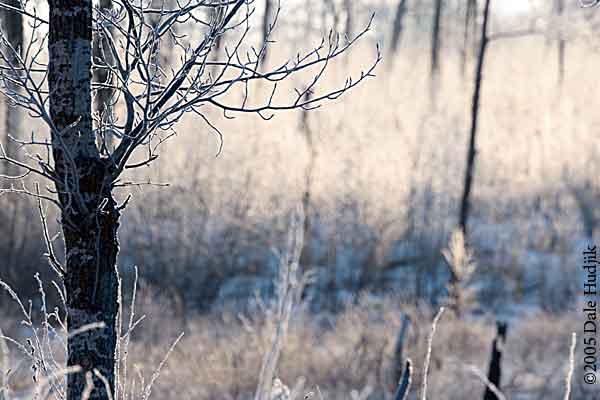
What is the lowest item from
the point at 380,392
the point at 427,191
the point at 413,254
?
the point at 380,392

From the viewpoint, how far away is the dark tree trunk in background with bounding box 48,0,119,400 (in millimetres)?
2283

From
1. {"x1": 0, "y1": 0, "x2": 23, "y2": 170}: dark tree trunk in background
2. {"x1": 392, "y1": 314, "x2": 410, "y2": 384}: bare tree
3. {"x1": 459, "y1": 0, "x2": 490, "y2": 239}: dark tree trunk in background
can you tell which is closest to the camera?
{"x1": 392, "y1": 314, "x2": 410, "y2": 384}: bare tree

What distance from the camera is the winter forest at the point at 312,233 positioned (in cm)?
234

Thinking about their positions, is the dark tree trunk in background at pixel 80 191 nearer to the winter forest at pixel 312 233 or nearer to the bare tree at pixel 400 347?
the winter forest at pixel 312 233

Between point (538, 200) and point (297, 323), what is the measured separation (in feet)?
15.1

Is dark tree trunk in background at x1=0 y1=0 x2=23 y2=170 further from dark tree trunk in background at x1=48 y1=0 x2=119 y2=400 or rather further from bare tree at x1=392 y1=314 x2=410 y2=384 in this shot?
dark tree trunk in background at x1=48 y1=0 x2=119 y2=400

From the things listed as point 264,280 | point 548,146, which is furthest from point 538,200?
point 264,280

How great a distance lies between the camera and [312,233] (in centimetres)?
943

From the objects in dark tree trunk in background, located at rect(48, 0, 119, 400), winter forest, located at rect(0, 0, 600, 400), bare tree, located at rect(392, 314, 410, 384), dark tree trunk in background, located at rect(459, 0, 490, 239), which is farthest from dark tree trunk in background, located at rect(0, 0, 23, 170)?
dark tree trunk in background, located at rect(48, 0, 119, 400)

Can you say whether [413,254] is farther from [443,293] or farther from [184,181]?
[184,181]

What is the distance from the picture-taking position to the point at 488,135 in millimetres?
12328

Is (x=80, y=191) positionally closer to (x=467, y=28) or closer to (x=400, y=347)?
(x=400, y=347)

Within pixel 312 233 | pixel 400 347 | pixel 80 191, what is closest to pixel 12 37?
pixel 312 233

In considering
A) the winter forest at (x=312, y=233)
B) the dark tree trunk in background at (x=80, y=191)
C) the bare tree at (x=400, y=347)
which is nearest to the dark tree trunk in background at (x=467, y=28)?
the winter forest at (x=312, y=233)
